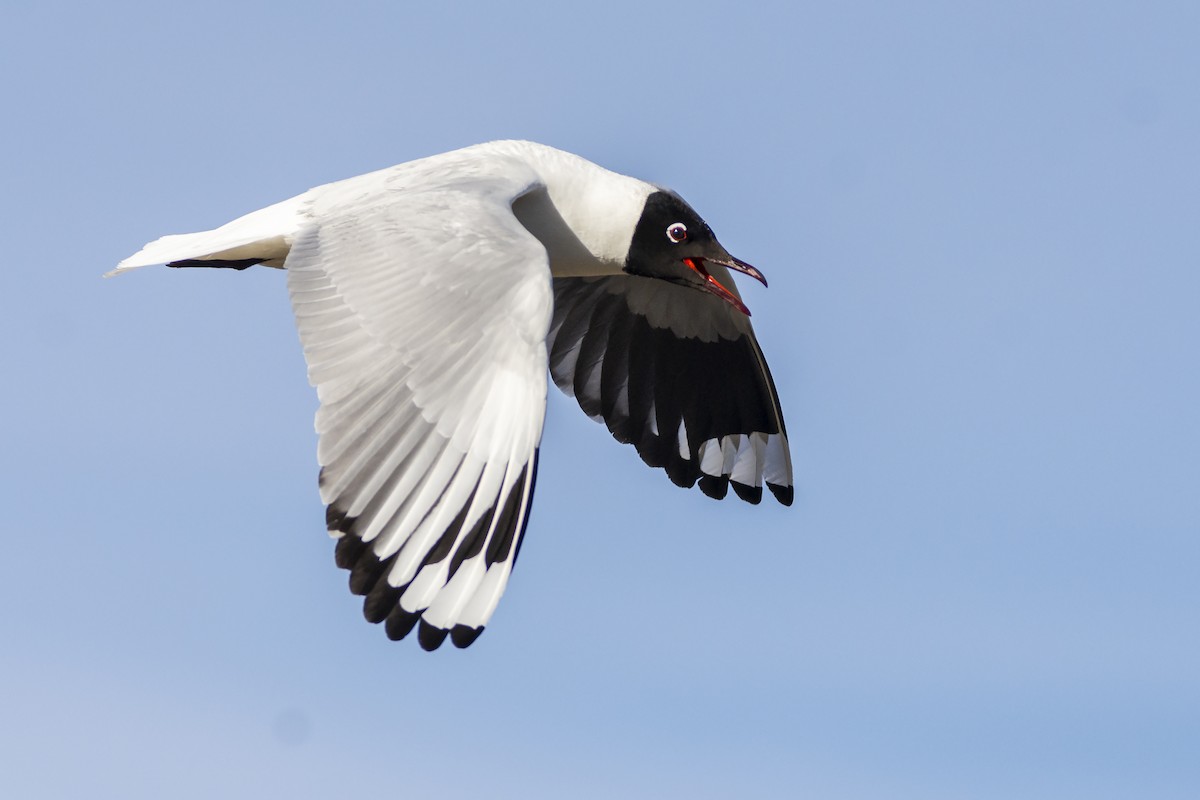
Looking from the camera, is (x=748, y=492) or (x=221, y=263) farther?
(x=748, y=492)

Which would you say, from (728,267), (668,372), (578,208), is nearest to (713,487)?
(668,372)

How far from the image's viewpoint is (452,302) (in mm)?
8328

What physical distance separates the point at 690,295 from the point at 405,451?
14.0ft

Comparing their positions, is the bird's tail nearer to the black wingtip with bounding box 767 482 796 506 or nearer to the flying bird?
the flying bird

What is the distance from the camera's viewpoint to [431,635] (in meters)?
7.68

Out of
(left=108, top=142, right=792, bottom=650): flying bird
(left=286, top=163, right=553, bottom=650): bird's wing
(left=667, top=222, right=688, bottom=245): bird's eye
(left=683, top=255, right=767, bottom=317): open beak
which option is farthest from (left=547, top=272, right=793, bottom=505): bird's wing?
(left=286, top=163, right=553, bottom=650): bird's wing

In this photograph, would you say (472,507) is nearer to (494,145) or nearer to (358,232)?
(358,232)

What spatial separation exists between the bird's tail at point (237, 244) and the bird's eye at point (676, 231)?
83.2 inches

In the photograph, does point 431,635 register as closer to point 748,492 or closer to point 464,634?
point 464,634

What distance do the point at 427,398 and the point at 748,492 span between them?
435cm

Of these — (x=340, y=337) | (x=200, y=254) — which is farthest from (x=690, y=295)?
(x=340, y=337)

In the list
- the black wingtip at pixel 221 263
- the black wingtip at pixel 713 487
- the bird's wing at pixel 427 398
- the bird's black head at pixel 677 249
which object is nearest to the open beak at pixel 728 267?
the bird's black head at pixel 677 249

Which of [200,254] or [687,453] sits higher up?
[687,453]

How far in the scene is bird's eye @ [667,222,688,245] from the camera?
424 inches
